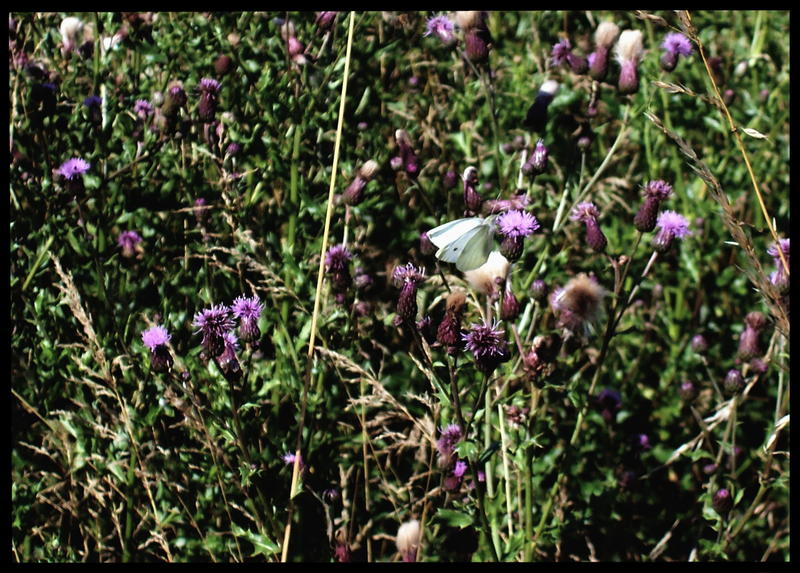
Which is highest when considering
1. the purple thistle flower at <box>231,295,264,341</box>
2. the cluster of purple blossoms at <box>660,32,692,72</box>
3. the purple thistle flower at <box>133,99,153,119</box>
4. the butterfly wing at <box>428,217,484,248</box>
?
the cluster of purple blossoms at <box>660,32,692,72</box>

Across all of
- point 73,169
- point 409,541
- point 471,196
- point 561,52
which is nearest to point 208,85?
point 73,169

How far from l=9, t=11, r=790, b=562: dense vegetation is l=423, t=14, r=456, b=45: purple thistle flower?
2 centimetres

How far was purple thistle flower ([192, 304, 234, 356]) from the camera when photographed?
1.73m

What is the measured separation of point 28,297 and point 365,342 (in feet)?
3.07

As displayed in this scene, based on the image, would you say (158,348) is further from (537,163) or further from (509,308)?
(537,163)

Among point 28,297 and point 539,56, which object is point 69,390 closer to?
point 28,297

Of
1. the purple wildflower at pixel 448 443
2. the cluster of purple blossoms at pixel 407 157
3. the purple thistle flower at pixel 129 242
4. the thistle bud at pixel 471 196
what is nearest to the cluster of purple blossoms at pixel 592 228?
the thistle bud at pixel 471 196

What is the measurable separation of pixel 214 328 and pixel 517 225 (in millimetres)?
679

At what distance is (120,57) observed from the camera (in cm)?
306

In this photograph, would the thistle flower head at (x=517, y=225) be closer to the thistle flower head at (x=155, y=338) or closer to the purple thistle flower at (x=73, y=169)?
the thistle flower head at (x=155, y=338)

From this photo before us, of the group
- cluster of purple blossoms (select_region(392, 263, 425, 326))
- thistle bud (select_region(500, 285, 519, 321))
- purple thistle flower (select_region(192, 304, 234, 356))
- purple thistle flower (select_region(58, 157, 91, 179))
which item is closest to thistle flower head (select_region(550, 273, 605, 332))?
thistle bud (select_region(500, 285, 519, 321))

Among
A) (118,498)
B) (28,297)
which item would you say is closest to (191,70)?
(28,297)

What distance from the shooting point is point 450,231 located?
1769 millimetres

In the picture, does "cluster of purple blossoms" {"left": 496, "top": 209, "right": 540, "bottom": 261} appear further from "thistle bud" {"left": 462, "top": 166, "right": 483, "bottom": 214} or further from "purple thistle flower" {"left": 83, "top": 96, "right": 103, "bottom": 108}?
"purple thistle flower" {"left": 83, "top": 96, "right": 103, "bottom": 108}
